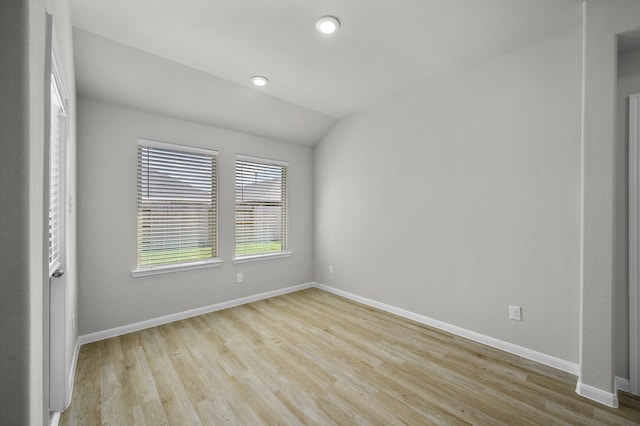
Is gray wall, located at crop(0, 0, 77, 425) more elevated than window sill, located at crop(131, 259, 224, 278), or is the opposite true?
gray wall, located at crop(0, 0, 77, 425)

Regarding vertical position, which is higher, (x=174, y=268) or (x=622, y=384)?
(x=174, y=268)

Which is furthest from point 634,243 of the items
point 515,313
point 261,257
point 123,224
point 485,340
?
point 123,224

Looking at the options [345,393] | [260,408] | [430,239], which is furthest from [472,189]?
[260,408]

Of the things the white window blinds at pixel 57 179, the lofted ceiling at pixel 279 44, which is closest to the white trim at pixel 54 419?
the white window blinds at pixel 57 179

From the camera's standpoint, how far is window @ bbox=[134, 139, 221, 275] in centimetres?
319

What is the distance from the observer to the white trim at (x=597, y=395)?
1890mm

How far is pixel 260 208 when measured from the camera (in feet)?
13.9

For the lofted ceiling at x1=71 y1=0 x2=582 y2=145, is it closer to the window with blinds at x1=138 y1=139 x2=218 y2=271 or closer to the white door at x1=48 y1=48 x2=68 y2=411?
the window with blinds at x1=138 y1=139 x2=218 y2=271

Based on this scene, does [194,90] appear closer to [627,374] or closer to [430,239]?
[430,239]

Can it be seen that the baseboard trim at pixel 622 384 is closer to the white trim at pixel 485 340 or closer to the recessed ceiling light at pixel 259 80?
the white trim at pixel 485 340

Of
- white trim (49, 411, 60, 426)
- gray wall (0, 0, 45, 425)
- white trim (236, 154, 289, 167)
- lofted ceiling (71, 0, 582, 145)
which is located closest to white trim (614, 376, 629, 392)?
lofted ceiling (71, 0, 582, 145)

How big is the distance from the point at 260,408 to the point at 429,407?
1.14 metres

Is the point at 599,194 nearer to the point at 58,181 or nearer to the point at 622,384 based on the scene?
the point at 622,384

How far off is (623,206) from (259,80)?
3.40 metres
